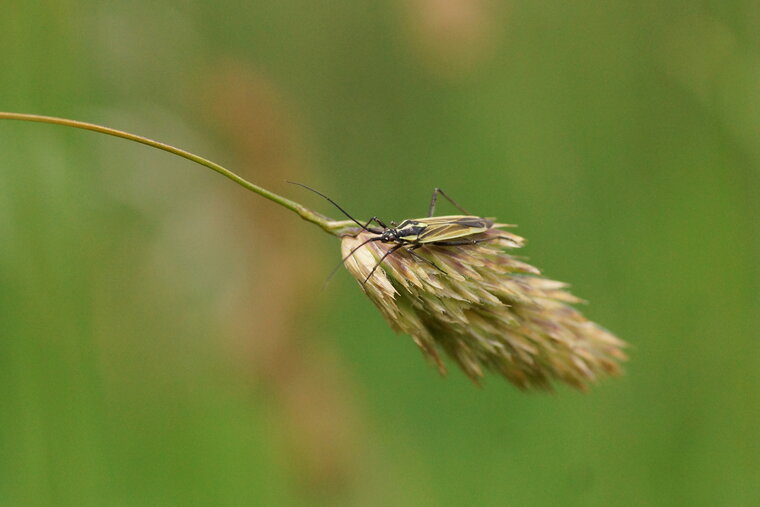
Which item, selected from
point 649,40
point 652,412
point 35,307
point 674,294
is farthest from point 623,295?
point 35,307

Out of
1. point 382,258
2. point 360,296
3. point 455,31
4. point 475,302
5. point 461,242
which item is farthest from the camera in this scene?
point 360,296

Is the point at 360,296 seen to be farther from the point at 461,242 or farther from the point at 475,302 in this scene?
the point at 475,302

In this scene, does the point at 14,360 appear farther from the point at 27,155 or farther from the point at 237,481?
the point at 237,481

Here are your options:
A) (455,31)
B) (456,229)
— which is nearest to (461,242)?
(456,229)

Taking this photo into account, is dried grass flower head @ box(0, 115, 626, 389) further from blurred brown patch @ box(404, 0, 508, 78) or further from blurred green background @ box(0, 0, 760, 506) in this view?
blurred brown patch @ box(404, 0, 508, 78)

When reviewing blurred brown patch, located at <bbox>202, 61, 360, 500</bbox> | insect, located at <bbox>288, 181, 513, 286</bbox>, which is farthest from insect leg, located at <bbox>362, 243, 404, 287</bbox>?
blurred brown patch, located at <bbox>202, 61, 360, 500</bbox>

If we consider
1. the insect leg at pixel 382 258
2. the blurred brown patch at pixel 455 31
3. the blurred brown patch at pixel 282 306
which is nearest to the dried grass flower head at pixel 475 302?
the insect leg at pixel 382 258
